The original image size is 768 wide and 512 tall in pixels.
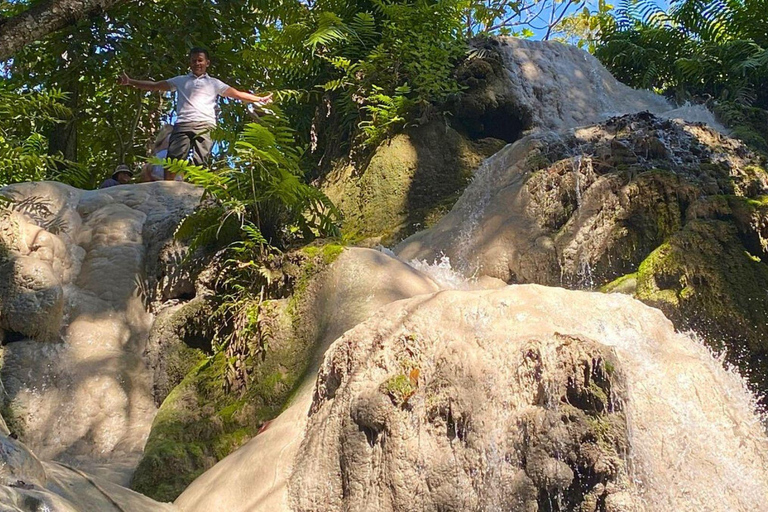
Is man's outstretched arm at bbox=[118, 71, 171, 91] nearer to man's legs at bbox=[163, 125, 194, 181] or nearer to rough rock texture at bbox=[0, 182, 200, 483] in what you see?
man's legs at bbox=[163, 125, 194, 181]

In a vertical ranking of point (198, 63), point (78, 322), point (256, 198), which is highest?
point (198, 63)

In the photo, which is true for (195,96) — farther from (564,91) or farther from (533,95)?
(564,91)

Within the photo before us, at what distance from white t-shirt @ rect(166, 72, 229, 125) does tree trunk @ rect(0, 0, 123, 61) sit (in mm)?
3119

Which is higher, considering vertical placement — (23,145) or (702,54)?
(702,54)

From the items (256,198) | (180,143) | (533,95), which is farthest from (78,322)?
(533,95)

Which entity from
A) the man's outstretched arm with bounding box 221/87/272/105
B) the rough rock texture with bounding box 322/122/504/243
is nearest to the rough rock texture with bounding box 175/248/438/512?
the man's outstretched arm with bounding box 221/87/272/105

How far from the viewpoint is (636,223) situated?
24.1ft

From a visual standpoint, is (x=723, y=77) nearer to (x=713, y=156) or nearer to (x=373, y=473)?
(x=713, y=156)

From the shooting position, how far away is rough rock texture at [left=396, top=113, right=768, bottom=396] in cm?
652

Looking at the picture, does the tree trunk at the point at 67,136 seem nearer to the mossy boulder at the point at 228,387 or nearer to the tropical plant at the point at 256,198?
the tropical plant at the point at 256,198

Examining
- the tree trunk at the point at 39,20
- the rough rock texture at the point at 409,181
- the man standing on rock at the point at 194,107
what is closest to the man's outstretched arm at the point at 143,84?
the man standing on rock at the point at 194,107

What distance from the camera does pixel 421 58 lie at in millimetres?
10570

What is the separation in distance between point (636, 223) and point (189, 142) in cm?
447

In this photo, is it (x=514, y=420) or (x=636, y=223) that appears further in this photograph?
(x=636, y=223)
